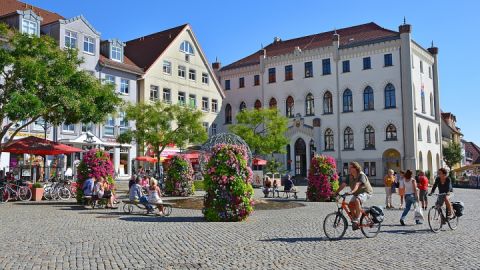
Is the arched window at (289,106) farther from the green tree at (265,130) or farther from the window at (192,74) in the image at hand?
the window at (192,74)

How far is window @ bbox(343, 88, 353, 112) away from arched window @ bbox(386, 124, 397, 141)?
4.45 meters

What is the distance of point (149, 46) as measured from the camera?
4922 centimetres

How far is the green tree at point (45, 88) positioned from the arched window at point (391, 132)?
3164cm

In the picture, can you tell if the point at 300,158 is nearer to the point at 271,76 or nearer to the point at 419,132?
the point at 271,76

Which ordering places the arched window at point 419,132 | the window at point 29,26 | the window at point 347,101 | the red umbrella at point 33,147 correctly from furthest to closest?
the window at point 347,101, the arched window at point 419,132, the window at point 29,26, the red umbrella at point 33,147

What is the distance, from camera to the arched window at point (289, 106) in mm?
55594

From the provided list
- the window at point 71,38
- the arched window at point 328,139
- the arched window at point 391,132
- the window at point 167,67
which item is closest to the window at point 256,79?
the arched window at point 328,139

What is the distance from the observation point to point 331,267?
8.42 meters

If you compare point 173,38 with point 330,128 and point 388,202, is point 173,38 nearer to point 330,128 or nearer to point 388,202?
point 330,128

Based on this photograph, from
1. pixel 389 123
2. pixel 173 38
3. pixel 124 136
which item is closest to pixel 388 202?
pixel 124 136

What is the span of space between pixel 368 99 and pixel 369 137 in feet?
12.7

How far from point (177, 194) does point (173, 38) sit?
2545cm

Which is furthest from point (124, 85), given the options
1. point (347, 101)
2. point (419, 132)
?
point (419, 132)

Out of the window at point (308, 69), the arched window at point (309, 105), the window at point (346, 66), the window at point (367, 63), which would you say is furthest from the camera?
the window at point (308, 69)
